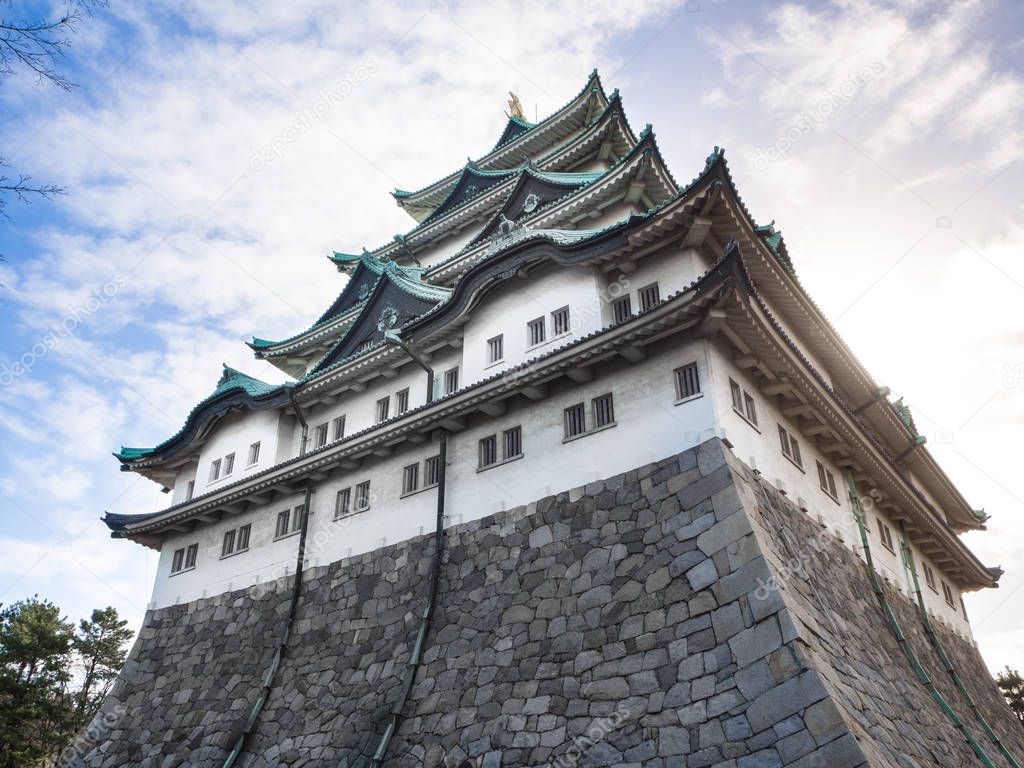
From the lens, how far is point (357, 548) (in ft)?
65.6

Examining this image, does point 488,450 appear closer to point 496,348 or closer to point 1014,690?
point 496,348

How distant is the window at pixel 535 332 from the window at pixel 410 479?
451 cm

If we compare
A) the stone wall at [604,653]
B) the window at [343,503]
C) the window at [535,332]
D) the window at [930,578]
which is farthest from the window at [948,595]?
the window at [343,503]

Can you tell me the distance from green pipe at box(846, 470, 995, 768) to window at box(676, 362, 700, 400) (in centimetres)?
766

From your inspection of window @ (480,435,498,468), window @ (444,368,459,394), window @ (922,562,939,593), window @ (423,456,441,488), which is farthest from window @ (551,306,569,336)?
window @ (922,562,939,593)

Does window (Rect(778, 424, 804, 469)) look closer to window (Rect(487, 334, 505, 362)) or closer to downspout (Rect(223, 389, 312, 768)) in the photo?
window (Rect(487, 334, 505, 362))

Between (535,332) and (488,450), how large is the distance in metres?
3.45

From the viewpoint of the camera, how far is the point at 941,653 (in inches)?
832

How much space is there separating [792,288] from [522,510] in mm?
10098

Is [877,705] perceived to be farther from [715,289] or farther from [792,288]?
[792,288]

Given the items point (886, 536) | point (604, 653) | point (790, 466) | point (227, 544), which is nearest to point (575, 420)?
point (790, 466)

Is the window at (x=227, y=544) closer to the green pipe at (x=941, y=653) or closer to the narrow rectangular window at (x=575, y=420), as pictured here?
the narrow rectangular window at (x=575, y=420)

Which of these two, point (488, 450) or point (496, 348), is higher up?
point (496, 348)

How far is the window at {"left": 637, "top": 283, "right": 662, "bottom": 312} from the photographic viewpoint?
1828 centimetres
